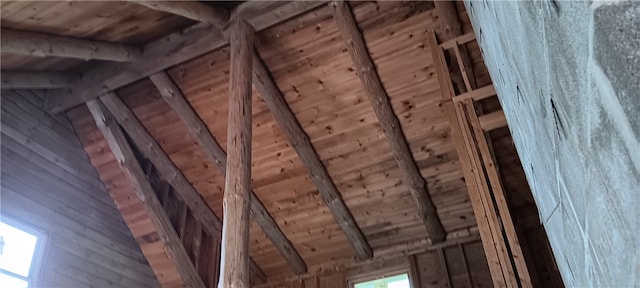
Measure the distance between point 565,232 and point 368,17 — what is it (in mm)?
4244

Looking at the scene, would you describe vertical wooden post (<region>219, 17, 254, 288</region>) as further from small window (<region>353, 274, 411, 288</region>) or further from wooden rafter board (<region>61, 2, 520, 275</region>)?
small window (<region>353, 274, 411, 288</region>)

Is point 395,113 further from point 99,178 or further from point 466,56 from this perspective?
point 99,178

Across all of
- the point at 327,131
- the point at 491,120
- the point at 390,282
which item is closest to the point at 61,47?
the point at 327,131

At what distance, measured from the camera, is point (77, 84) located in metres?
5.98

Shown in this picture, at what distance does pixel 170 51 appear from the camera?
5.44m

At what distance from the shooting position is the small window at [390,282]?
6.41 m

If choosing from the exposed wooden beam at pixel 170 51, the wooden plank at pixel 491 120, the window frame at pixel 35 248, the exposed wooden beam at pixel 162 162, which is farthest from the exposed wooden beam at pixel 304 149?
the window frame at pixel 35 248

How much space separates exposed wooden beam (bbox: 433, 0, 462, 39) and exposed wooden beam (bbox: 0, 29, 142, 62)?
3259 millimetres

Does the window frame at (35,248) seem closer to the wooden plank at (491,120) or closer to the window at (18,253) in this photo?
the window at (18,253)

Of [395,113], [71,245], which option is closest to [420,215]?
[395,113]

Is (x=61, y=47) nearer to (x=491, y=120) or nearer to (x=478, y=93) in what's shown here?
(x=478, y=93)

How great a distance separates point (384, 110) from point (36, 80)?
153 inches

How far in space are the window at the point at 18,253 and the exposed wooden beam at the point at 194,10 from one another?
8.95 feet

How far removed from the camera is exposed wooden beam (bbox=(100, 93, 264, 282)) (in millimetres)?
6020
